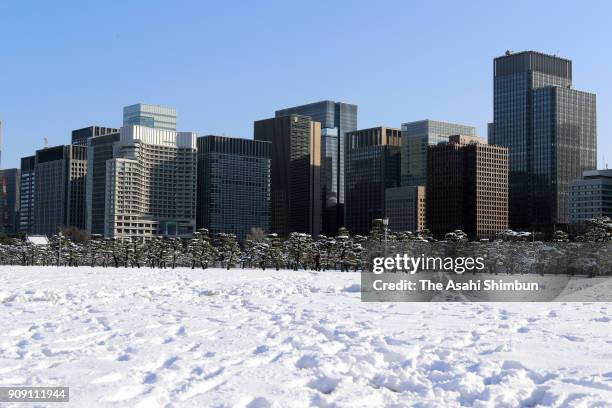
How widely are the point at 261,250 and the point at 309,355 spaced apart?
6740 centimetres

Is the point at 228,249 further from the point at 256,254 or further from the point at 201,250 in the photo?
the point at 256,254

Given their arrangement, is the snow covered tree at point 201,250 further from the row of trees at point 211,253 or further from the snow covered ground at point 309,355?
the snow covered ground at point 309,355

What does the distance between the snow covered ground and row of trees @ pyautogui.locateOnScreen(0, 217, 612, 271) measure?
1663 inches

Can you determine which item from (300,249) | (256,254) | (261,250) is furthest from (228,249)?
(300,249)

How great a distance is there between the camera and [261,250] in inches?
3091

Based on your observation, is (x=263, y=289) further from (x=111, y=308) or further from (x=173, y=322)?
(x=173, y=322)

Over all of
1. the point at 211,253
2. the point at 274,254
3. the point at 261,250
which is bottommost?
the point at 211,253

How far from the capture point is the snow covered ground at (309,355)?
9.17 m

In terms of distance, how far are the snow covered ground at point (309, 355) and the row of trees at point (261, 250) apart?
4224cm

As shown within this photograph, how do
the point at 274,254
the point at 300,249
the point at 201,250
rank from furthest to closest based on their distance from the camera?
the point at 201,250 → the point at 274,254 → the point at 300,249

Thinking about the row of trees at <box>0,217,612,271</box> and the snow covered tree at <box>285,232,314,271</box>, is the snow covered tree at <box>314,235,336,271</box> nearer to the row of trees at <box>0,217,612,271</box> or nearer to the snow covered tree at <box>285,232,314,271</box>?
the row of trees at <box>0,217,612,271</box>

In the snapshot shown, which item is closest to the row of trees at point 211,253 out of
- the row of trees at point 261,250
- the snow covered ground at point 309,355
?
the row of trees at point 261,250

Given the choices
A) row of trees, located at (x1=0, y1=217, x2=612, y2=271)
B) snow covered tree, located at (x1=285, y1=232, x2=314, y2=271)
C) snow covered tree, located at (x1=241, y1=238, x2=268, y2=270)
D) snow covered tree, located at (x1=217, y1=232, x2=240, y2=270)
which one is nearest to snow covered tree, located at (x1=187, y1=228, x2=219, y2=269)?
row of trees, located at (x1=0, y1=217, x2=612, y2=271)

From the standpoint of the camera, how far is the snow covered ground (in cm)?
917
